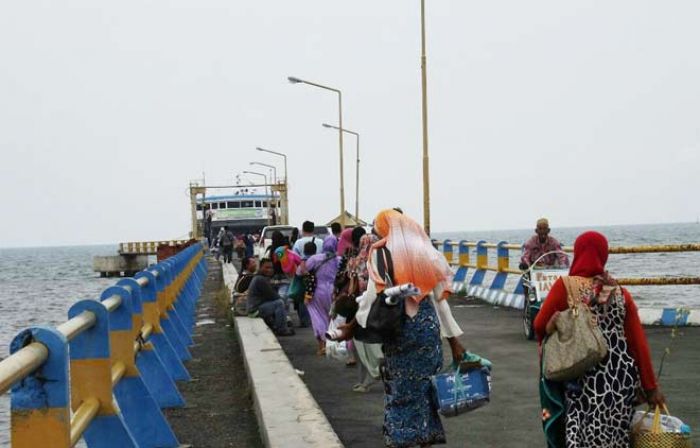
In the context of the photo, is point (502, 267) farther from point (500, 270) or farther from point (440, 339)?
point (440, 339)

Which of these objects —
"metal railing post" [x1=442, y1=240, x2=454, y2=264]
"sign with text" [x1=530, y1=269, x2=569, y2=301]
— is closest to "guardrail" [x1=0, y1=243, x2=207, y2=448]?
"sign with text" [x1=530, y1=269, x2=569, y2=301]

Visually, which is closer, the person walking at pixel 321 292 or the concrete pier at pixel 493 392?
the concrete pier at pixel 493 392

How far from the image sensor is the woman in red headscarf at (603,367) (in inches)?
232

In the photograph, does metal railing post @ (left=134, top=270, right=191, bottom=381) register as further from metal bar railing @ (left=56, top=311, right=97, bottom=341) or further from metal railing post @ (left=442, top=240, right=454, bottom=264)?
metal railing post @ (left=442, top=240, right=454, bottom=264)

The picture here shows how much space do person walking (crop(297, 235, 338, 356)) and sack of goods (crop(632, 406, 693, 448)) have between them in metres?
8.54

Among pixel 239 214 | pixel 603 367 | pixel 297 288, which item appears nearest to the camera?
pixel 603 367

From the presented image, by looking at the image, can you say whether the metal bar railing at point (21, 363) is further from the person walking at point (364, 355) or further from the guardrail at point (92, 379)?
the person walking at point (364, 355)

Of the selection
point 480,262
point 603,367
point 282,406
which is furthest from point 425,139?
point 603,367

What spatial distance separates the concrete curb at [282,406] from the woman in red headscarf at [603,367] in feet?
5.03

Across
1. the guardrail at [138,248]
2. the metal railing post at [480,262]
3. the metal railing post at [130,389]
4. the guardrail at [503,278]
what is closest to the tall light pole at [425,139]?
the guardrail at [503,278]

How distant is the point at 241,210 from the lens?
73.1 m

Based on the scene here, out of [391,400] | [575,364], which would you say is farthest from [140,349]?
[575,364]

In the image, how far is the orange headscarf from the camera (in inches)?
278

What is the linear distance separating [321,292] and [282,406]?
20.4 ft
